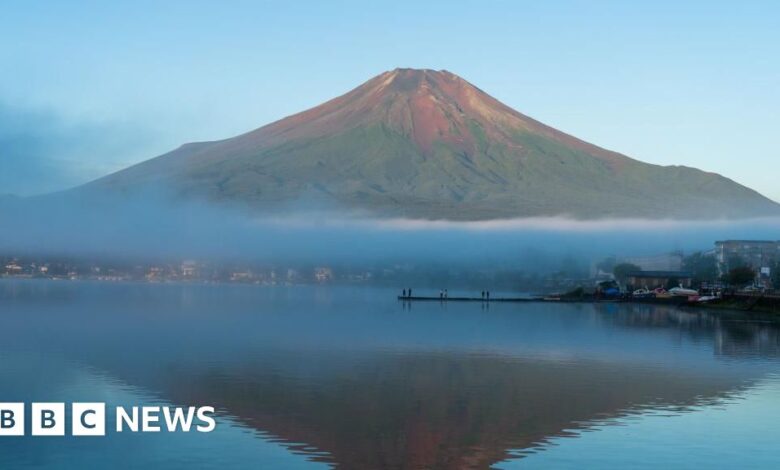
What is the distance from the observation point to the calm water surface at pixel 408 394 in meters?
28.7

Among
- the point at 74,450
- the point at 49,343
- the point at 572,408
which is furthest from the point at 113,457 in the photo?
the point at 49,343

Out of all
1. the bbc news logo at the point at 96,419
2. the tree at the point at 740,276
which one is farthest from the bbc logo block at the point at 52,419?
the tree at the point at 740,276

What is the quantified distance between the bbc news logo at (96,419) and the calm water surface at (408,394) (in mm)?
686

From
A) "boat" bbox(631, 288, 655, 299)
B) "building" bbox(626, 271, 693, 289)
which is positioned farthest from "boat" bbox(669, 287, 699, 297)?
"building" bbox(626, 271, 693, 289)

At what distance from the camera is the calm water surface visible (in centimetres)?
2872

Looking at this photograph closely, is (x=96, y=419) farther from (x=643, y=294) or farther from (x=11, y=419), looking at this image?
(x=643, y=294)

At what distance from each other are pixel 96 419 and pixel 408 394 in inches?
483

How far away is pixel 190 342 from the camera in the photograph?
63.5m

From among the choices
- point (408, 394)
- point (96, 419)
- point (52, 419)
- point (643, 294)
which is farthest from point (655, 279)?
point (52, 419)

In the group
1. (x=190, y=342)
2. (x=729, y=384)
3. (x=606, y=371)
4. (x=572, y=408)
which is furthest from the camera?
(x=190, y=342)

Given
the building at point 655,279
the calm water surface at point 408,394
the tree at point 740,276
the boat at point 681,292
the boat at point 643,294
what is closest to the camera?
the calm water surface at point 408,394

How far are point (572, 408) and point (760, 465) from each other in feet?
30.5

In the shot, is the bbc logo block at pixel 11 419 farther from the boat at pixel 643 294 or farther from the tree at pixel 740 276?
the boat at pixel 643 294

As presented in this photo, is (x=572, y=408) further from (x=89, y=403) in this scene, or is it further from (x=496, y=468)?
(x=89, y=403)
